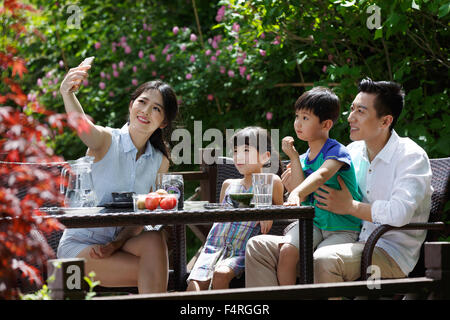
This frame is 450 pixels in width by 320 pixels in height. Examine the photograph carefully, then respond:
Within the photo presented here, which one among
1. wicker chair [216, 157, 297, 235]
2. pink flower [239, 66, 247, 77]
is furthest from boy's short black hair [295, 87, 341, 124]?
pink flower [239, 66, 247, 77]

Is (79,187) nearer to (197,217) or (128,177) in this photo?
(128,177)

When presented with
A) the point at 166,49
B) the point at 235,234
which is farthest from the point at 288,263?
the point at 166,49

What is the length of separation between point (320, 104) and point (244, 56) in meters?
2.55

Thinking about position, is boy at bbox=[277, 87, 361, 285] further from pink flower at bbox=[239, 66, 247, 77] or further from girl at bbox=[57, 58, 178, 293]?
pink flower at bbox=[239, 66, 247, 77]

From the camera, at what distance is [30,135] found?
148 centimetres

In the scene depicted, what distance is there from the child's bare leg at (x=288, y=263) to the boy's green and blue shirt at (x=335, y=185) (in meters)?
0.25

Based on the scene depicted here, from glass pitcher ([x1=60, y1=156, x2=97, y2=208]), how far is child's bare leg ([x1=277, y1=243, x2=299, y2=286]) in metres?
0.85

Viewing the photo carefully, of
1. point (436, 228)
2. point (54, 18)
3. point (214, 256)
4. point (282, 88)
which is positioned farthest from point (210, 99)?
point (436, 228)

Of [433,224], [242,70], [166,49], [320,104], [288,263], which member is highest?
[166,49]

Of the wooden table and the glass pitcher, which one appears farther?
the glass pitcher

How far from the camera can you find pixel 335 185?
2.81 meters

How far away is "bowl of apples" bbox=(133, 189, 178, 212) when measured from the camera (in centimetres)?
235

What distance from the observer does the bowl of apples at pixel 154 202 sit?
2.35 metres

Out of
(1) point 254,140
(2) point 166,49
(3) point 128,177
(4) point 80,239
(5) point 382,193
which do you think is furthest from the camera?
(2) point 166,49
